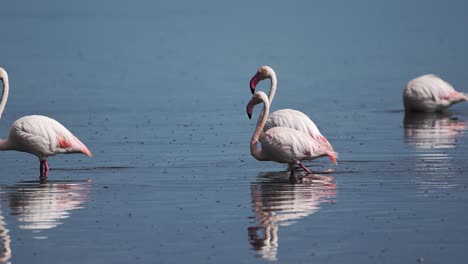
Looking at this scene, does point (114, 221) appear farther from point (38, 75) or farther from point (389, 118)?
point (38, 75)

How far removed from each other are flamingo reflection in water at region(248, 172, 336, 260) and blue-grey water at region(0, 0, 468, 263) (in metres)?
0.02

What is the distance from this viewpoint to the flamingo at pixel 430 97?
2053cm

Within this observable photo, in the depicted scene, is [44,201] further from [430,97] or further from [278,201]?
[430,97]

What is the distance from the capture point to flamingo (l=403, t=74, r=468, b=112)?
67.4 feet

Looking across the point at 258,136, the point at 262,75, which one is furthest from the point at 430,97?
the point at 258,136

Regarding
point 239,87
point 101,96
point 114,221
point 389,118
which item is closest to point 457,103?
point 389,118

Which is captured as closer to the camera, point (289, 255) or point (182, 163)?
point (289, 255)

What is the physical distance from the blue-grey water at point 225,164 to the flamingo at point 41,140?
1.03 feet

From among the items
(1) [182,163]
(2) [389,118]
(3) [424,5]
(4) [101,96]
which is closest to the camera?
(1) [182,163]

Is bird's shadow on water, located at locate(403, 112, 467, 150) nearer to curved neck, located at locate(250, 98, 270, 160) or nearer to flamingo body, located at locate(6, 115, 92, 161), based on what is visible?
curved neck, located at locate(250, 98, 270, 160)

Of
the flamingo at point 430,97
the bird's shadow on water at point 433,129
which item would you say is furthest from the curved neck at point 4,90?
the flamingo at point 430,97

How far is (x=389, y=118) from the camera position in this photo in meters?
20.0

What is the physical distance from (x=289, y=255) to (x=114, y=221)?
2310mm

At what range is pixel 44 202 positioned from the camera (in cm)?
1223
